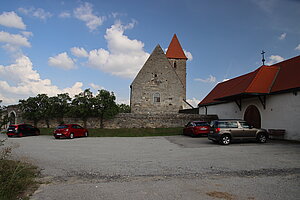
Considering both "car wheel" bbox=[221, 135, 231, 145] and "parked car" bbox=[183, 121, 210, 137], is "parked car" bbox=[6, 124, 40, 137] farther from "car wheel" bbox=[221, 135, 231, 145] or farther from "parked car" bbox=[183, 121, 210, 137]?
"car wheel" bbox=[221, 135, 231, 145]

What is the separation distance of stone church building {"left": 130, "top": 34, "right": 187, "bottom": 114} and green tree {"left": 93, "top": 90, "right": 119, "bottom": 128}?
314 inches

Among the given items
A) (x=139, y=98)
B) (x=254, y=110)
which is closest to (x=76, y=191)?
(x=254, y=110)

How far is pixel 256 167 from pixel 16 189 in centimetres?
690

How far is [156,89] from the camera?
3306cm

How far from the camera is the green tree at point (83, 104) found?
79.3 feet

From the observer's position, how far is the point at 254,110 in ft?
59.7

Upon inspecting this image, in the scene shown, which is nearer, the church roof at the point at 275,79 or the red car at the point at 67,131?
the church roof at the point at 275,79

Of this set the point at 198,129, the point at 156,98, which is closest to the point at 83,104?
the point at 156,98

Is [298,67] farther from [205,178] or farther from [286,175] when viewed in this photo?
[205,178]

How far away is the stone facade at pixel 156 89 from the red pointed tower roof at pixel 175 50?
1546 cm

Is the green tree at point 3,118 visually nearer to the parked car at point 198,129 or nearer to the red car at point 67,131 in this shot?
the red car at point 67,131

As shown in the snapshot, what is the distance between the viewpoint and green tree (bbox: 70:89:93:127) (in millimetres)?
24172

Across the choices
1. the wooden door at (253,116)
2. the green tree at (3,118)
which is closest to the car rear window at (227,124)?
the wooden door at (253,116)

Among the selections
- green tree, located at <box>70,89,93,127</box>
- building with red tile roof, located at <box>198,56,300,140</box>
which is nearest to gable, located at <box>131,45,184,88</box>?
green tree, located at <box>70,89,93,127</box>
